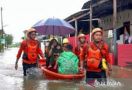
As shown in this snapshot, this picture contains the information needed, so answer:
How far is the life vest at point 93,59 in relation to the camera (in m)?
9.42

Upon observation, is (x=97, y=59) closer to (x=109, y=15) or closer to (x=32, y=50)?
(x=32, y=50)

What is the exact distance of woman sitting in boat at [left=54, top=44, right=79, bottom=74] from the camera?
12.9m

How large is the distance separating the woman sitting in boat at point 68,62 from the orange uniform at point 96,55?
345 cm

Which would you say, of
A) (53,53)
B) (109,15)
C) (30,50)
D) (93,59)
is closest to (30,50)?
(30,50)

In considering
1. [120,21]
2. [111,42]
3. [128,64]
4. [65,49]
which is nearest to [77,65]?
[65,49]

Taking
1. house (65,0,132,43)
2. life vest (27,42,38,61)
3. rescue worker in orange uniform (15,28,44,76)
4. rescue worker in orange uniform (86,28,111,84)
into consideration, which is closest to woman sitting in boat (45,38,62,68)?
rescue worker in orange uniform (15,28,44,76)

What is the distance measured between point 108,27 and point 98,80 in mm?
19973

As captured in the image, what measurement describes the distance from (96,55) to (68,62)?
3553 millimetres

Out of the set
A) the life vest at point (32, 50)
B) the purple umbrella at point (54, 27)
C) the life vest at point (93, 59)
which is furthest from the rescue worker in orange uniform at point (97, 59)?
the purple umbrella at point (54, 27)

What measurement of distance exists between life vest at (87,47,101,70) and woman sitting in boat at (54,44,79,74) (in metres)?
3.42

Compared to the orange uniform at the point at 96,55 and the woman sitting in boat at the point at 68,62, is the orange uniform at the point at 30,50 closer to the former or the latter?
the woman sitting in boat at the point at 68,62

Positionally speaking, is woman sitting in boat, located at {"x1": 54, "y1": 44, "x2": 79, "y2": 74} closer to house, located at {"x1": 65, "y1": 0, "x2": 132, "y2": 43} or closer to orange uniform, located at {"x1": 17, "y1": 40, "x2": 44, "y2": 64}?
orange uniform, located at {"x1": 17, "y1": 40, "x2": 44, "y2": 64}

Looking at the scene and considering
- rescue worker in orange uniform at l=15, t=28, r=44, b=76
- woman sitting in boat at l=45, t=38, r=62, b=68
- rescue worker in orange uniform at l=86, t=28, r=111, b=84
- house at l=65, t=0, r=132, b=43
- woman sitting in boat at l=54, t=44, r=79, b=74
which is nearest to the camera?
rescue worker in orange uniform at l=86, t=28, r=111, b=84

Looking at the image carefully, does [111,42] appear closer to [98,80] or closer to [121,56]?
[121,56]
